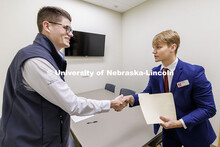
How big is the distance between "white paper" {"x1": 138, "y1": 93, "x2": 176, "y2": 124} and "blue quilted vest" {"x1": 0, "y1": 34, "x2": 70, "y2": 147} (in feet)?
2.41

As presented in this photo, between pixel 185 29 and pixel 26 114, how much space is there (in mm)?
2573

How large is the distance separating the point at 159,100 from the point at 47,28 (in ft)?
3.79

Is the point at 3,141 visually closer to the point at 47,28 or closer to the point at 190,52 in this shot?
the point at 47,28

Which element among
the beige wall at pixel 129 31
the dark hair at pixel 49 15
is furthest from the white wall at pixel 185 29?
the dark hair at pixel 49 15

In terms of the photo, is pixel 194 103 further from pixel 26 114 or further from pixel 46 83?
pixel 26 114

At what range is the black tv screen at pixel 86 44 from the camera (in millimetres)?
2346

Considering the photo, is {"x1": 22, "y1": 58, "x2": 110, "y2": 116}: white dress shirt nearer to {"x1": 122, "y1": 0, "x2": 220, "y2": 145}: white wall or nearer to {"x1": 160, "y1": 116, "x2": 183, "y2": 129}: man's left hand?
{"x1": 160, "y1": 116, "x2": 183, "y2": 129}: man's left hand

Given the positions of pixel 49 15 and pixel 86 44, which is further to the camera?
pixel 86 44

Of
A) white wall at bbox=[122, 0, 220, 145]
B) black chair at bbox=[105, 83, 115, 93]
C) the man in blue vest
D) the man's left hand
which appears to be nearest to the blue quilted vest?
the man in blue vest

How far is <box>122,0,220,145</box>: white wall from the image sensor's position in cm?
165

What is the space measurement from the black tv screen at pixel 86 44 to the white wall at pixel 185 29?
98 centimetres

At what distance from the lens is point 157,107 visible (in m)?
0.94

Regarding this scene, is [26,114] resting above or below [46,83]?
below

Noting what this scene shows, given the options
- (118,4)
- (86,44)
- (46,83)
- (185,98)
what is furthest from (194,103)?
(118,4)
